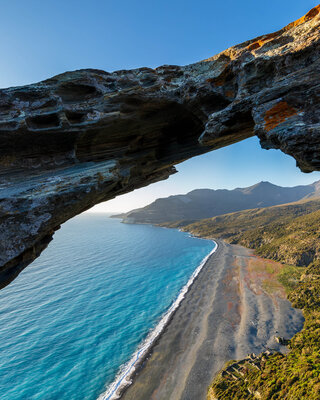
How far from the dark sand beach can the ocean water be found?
4.37m

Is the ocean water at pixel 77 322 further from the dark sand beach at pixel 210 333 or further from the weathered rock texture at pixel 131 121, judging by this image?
the weathered rock texture at pixel 131 121

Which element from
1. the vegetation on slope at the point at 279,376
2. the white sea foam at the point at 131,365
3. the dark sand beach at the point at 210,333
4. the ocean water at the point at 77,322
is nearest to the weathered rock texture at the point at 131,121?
the vegetation on slope at the point at 279,376

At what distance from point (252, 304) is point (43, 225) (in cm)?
3812

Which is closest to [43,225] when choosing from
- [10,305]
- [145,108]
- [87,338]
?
[145,108]

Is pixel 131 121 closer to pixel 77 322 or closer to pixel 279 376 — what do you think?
pixel 279 376

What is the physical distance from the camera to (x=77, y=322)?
34250 millimetres

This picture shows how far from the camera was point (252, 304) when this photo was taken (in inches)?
1366

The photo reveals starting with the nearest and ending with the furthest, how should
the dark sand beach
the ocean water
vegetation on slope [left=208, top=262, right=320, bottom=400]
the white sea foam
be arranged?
vegetation on slope [left=208, top=262, right=320, bottom=400], the dark sand beach, the white sea foam, the ocean water

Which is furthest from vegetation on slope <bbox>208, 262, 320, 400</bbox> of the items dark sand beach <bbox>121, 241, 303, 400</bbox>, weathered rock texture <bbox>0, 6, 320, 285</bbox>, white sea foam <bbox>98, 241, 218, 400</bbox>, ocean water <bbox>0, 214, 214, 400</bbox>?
weathered rock texture <bbox>0, 6, 320, 285</bbox>

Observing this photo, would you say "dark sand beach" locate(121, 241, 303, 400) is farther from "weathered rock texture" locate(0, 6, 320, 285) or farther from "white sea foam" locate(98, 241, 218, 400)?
"weathered rock texture" locate(0, 6, 320, 285)

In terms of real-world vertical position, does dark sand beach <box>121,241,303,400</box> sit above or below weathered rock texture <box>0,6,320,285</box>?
below

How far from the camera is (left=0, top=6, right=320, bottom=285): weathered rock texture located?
9.19 metres

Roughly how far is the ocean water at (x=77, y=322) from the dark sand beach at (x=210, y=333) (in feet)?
14.3

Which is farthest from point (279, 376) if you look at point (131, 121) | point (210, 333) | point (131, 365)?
point (131, 121)
